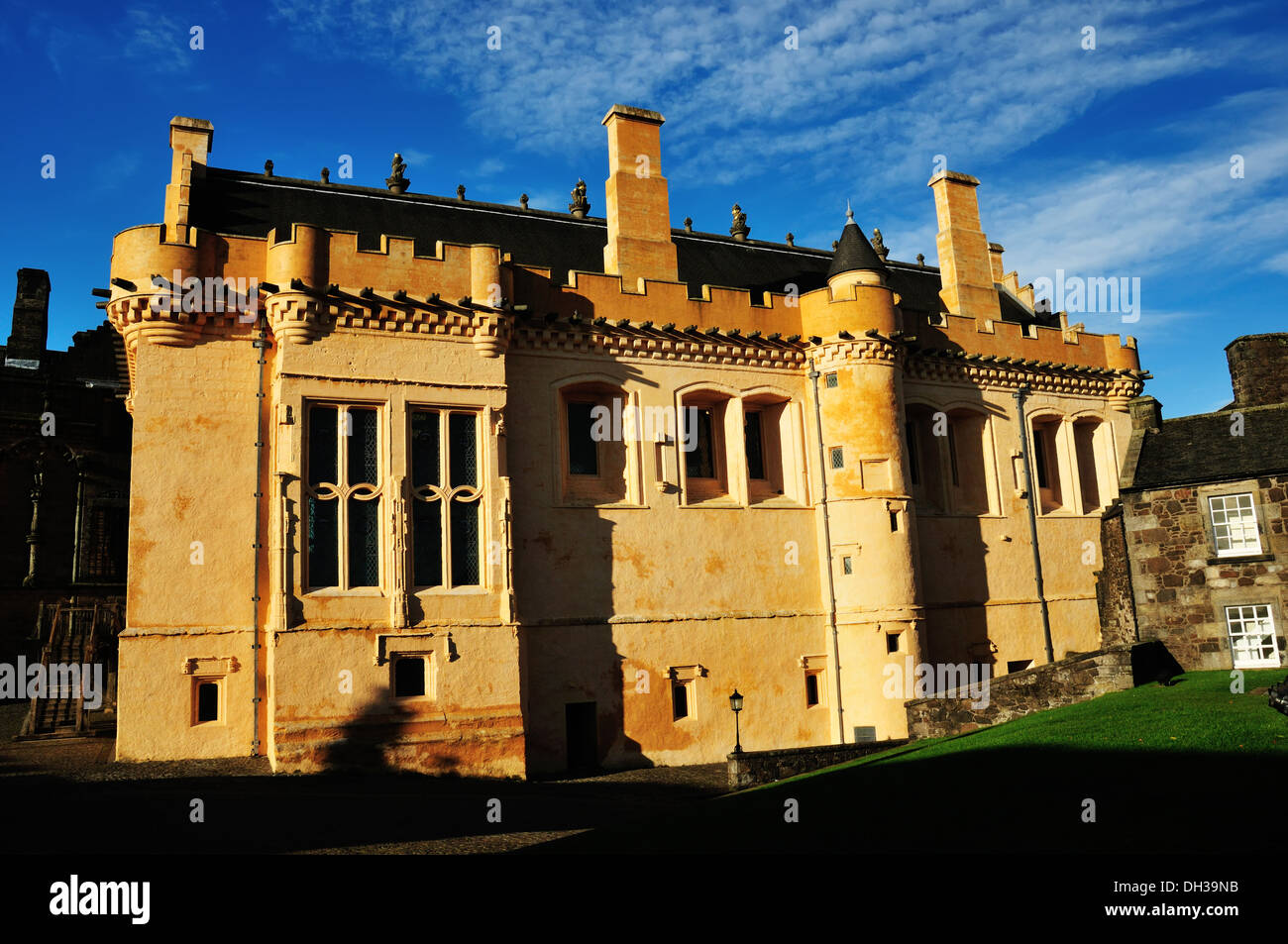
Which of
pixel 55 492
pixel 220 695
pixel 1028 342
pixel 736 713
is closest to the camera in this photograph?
pixel 220 695

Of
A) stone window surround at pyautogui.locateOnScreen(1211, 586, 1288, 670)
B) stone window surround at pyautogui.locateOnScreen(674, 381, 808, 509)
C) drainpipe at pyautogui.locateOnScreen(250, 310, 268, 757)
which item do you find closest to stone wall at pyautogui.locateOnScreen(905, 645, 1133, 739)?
stone window surround at pyautogui.locateOnScreen(1211, 586, 1288, 670)

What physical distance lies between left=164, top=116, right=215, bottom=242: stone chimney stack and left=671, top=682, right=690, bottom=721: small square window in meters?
15.4

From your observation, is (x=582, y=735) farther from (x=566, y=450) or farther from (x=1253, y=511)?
(x=1253, y=511)

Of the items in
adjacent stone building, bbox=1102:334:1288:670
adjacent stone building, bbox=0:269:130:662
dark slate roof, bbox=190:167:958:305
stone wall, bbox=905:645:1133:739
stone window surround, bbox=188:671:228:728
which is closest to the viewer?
stone window surround, bbox=188:671:228:728

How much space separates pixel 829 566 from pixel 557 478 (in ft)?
24.3

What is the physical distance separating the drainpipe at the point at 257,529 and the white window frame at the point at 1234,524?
22375 mm

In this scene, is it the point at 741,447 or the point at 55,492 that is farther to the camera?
the point at 55,492

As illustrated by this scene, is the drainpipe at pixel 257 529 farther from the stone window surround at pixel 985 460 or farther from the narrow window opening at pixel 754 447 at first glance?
the stone window surround at pixel 985 460

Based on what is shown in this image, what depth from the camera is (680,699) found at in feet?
74.5

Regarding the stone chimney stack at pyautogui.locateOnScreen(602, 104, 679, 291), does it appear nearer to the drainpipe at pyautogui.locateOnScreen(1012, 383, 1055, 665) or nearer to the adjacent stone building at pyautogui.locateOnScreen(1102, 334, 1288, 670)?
the drainpipe at pyautogui.locateOnScreen(1012, 383, 1055, 665)

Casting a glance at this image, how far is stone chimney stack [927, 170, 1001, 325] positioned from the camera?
98.8ft

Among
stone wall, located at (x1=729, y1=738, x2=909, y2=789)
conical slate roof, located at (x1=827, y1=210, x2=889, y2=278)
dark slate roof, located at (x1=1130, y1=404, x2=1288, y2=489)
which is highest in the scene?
conical slate roof, located at (x1=827, y1=210, x2=889, y2=278)

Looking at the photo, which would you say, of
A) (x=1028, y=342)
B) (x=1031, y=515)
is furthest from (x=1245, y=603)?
(x=1028, y=342)

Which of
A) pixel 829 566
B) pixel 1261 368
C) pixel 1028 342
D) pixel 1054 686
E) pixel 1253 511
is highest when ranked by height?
pixel 1028 342
